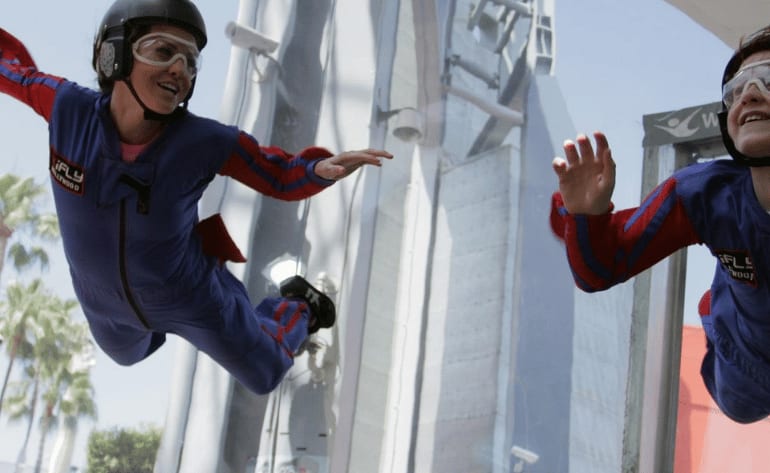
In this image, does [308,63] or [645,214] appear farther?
[308,63]

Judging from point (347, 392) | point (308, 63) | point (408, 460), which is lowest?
→ point (408, 460)

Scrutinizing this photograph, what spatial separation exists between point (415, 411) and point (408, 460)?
174mm

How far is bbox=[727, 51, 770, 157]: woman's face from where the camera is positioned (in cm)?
171

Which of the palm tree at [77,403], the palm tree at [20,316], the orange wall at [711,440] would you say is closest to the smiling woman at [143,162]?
the orange wall at [711,440]

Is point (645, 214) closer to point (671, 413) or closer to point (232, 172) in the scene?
point (232, 172)

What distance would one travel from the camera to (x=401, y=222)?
150 inches

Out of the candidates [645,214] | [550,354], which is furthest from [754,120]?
[550,354]

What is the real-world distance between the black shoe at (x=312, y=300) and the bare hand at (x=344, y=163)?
923 mm

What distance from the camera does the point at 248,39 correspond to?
3.79m

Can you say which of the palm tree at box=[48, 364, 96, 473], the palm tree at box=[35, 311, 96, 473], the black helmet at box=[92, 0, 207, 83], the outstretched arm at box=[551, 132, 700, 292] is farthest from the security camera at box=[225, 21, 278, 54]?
the palm tree at box=[35, 311, 96, 473]

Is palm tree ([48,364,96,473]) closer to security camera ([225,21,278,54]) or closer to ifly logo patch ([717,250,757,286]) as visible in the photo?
security camera ([225,21,278,54])

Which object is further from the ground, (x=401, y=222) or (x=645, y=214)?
(x=401, y=222)

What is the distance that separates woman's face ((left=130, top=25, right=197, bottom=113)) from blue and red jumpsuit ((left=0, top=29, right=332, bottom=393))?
0.08 metres

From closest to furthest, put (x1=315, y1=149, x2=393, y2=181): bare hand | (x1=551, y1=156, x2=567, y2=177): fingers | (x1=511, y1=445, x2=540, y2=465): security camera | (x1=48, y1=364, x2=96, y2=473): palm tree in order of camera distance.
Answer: (x1=551, y1=156, x2=567, y2=177): fingers, (x1=315, y1=149, x2=393, y2=181): bare hand, (x1=511, y1=445, x2=540, y2=465): security camera, (x1=48, y1=364, x2=96, y2=473): palm tree
